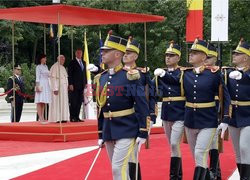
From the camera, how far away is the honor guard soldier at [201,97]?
6.75 m

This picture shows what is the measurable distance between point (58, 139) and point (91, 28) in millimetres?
15624

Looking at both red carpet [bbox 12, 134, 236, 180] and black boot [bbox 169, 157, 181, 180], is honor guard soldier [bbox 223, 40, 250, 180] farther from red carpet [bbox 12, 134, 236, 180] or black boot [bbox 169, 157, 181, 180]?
red carpet [bbox 12, 134, 236, 180]

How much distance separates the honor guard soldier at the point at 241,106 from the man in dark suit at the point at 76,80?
6.71 meters

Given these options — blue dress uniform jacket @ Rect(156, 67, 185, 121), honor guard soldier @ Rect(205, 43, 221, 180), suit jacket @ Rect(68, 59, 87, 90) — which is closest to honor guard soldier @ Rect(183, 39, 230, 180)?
blue dress uniform jacket @ Rect(156, 67, 185, 121)

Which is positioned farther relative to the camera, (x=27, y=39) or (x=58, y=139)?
(x=27, y=39)

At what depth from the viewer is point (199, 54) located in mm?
6859

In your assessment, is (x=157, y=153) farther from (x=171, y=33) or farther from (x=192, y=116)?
(x=171, y=33)

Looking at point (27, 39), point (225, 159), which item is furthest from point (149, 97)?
point (27, 39)

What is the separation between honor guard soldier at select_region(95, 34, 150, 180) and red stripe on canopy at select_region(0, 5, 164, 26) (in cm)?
592

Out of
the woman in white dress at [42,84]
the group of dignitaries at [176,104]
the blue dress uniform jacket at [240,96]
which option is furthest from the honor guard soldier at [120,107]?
the woman in white dress at [42,84]

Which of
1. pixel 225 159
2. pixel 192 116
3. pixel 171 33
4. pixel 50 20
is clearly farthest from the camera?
pixel 171 33

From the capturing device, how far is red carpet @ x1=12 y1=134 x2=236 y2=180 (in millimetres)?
7926

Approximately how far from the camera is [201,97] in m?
6.89

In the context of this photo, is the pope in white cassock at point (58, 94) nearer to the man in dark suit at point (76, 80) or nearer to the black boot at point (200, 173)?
the man in dark suit at point (76, 80)
